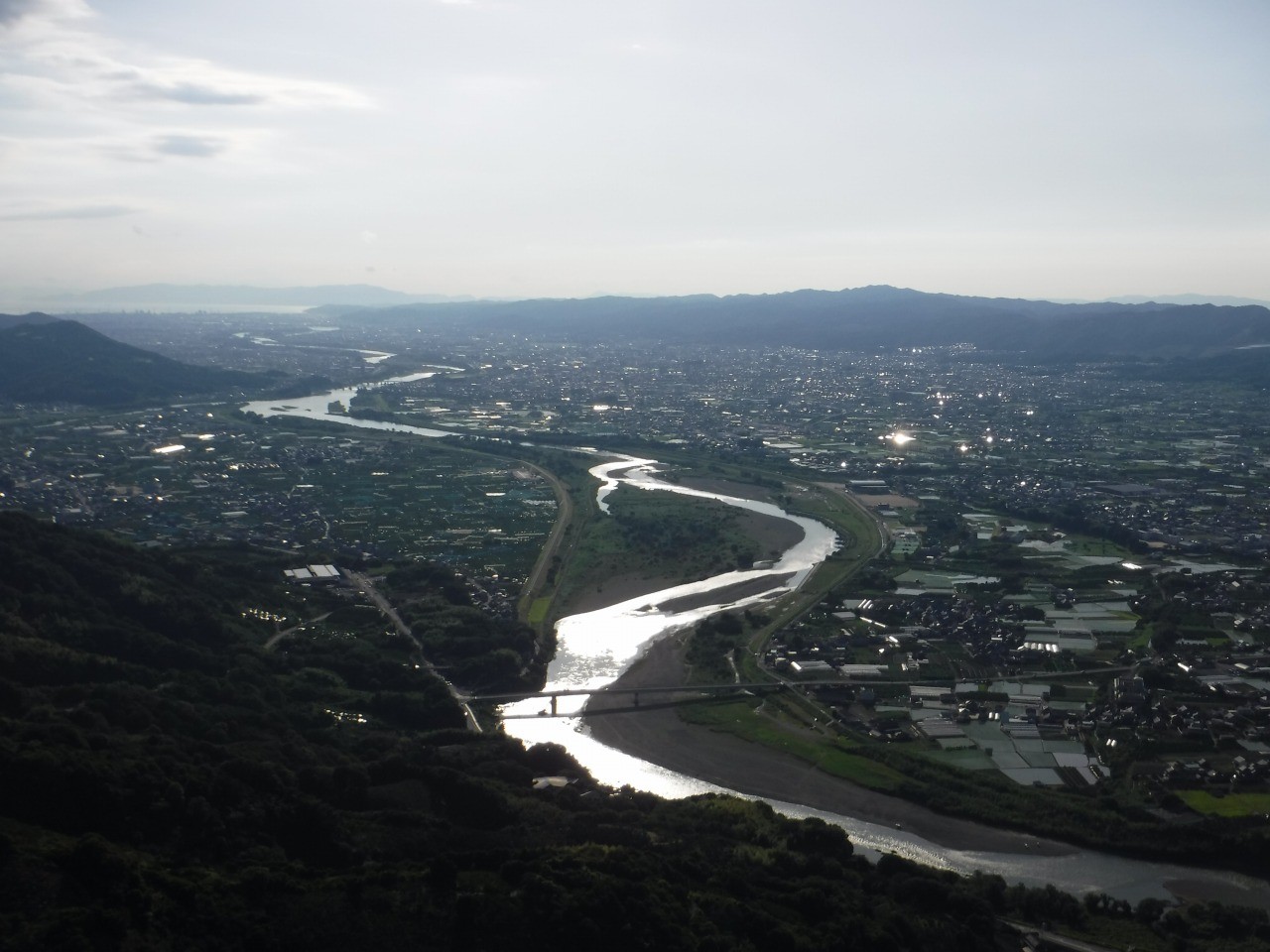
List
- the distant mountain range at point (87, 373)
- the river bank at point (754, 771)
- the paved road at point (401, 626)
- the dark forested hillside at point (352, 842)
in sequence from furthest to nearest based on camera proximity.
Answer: the distant mountain range at point (87, 373) → the paved road at point (401, 626) → the river bank at point (754, 771) → the dark forested hillside at point (352, 842)

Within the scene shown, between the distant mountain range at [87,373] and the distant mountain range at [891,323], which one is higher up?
the distant mountain range at [891,323]

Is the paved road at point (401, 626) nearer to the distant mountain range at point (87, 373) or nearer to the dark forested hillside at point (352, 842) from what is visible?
the dark forested hillside at point (352, 842)

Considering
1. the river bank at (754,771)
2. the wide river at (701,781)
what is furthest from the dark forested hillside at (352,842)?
the river bank at (754,771)

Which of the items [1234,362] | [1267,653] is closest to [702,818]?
[1267,653]

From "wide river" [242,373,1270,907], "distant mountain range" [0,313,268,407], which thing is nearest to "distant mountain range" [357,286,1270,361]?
"distant mountain range" [0,313,268,407]

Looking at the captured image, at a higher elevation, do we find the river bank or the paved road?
the paved road

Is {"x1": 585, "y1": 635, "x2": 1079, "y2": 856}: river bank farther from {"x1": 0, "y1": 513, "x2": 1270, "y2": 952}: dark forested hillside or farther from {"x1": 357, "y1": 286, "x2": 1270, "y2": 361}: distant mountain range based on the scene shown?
{"x1": 357, "y1": 286, "x2": 1270, "y2": 361}: distant mountain range

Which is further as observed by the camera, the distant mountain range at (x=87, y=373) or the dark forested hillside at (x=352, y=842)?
the distant mountain range at (x=87, y=373)

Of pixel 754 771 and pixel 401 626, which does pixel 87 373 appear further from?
pixel 754 771
